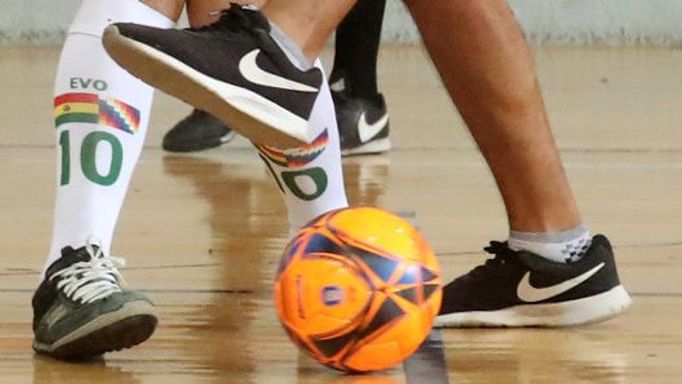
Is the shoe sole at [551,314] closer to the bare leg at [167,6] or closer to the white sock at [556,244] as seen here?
the white sock at [556,244]

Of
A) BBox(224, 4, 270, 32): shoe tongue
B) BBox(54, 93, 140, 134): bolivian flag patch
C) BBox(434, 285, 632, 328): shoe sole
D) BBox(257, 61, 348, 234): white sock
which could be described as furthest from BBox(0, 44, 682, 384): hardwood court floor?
BBox(224, 4, 270, 32): shoe tongue

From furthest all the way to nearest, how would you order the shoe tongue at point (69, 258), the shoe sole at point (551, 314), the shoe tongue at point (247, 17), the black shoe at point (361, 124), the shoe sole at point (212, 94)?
1. the black shoe at point (361, 124)
2. the shoe sole at point (551, 314)
3. the shoe tongue at point (69, 258)
4. the shoe tongue at point (247, 17)
5. the shoe sole at point (212, 94)

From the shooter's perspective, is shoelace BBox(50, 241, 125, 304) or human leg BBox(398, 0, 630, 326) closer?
shoelace BBox(50, 241, 125, 304)

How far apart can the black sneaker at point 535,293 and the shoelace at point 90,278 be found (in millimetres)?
387

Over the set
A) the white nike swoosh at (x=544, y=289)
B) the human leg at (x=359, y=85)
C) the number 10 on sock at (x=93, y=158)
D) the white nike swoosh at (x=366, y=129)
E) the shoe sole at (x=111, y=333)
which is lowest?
the white nike swoosh at (x=366, y=129)

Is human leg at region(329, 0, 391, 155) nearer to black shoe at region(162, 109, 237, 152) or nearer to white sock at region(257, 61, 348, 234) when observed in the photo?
black shoe at region(162, 109, 237, 152)

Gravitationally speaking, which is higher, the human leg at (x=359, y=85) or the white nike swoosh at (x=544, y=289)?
the white nike swoosh at (x=544, y=289)

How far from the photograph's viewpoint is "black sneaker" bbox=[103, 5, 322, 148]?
133 cm

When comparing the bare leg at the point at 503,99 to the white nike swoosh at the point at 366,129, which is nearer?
the bare leg at the point at 503,99

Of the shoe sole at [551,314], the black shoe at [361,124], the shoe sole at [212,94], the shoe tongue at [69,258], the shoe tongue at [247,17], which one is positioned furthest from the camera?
the black shoe at [361,124]

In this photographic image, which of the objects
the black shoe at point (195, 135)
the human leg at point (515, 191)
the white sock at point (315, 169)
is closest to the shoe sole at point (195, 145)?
the black shoe at point (195, 135)

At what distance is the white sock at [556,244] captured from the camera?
1.68 meters

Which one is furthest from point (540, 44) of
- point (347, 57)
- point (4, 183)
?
point (4, 183)

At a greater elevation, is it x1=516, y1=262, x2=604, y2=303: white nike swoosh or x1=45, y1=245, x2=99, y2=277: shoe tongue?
x1=45, y1=245, x2=99, y2=277: shoe tongue
